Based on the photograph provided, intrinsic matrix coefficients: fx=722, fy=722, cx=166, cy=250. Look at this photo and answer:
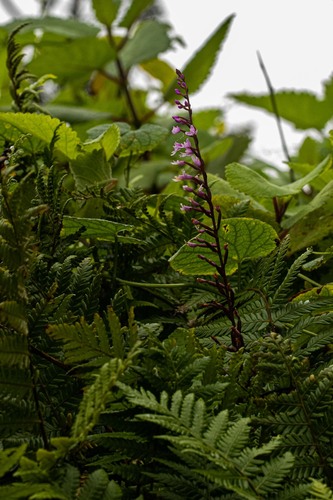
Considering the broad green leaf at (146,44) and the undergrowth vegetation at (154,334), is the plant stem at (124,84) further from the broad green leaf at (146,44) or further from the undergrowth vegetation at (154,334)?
the undergrowth vegetation at (154,334)

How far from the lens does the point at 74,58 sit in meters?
1.67

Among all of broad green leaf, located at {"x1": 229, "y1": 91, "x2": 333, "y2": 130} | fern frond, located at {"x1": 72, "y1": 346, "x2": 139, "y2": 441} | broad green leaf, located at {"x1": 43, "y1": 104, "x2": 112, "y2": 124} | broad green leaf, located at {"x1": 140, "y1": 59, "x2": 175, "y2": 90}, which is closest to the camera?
fern frond, located at {"x1": 72, "y1": 346, "x2": 139, "y2": 441}

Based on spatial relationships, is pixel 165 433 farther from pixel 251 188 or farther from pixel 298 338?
pixel 251 188

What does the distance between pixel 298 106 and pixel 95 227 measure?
3.30 ft

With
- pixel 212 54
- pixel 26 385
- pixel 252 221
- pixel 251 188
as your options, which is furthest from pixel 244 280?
pixel 212 54

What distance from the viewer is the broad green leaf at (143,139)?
87cm

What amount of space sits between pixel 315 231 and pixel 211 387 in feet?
1.16

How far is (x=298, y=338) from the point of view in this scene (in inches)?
25.0

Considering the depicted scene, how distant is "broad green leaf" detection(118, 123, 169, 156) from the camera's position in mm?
874

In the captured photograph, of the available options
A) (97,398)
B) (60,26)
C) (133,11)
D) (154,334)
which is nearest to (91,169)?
(154,334)

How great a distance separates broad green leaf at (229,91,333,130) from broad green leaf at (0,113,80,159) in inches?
32.3

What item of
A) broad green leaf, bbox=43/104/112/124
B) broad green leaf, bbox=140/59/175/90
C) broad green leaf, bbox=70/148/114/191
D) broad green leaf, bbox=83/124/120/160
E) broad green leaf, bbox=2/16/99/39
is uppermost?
broad green leaf, bbox=83/124/120/160

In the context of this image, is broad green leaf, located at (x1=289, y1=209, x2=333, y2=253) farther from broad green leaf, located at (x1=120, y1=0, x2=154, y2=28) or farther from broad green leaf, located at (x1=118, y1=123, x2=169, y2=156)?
broad green leaf, located at (x1=120, y1=0, x2=154, y2=28)

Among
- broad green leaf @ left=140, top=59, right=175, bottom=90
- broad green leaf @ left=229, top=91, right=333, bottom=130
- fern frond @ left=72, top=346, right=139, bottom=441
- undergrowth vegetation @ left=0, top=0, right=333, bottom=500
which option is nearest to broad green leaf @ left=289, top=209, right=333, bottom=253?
undergrowth vegetation @ left=0, top=0, right=333, bottom=500
